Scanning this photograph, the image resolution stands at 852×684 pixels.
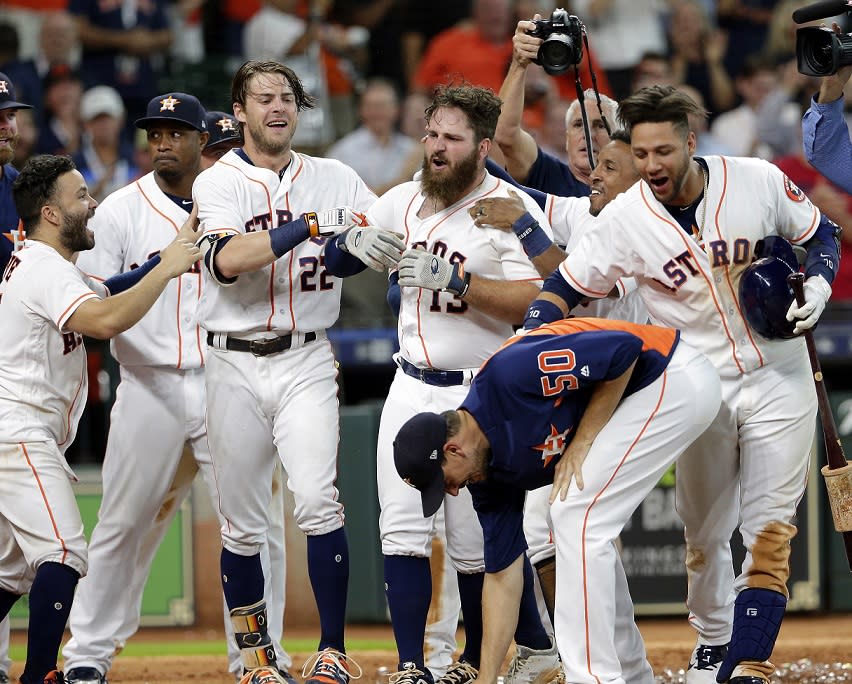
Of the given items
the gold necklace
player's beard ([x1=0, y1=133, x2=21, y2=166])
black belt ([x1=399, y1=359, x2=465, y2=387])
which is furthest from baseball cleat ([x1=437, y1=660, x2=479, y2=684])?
player's beard ([x1=0, y1=133, x2=21, y2=166])

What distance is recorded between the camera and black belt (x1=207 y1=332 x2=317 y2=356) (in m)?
5.10

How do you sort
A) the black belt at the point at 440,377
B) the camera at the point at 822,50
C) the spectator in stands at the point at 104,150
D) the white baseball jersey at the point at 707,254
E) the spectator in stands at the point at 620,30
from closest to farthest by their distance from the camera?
Result: the white baseball jersey at the point at 707,254
the camera at the point at 822,50
the black belt at the point at 440,377
the spectator in stands at the point at 104,150
the spectator in stands at the point at 620,30

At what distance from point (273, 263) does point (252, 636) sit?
150cm

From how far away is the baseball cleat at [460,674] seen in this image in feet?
16.4

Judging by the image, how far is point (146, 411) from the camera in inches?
220

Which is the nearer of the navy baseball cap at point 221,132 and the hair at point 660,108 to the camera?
the hair at point 660,108

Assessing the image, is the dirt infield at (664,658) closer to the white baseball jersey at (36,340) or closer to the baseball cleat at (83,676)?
the baseball cleat at (83,676)

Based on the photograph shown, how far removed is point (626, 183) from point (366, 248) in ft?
3.89

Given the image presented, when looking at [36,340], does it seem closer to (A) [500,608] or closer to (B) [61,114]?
(A) [500,608]

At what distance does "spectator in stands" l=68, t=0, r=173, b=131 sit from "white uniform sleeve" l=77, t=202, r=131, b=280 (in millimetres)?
4602

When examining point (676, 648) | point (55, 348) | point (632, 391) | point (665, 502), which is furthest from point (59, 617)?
point (665, 502)

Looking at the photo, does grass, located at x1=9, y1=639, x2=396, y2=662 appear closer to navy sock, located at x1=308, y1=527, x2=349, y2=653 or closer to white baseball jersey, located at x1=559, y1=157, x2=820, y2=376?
navy sock, located at x1=308, y1=527, x2=349, y2=653

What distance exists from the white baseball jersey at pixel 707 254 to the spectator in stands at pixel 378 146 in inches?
178

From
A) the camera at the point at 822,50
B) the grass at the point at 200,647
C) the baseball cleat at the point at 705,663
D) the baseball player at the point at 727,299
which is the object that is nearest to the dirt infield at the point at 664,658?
the grass at the point at 200,647
